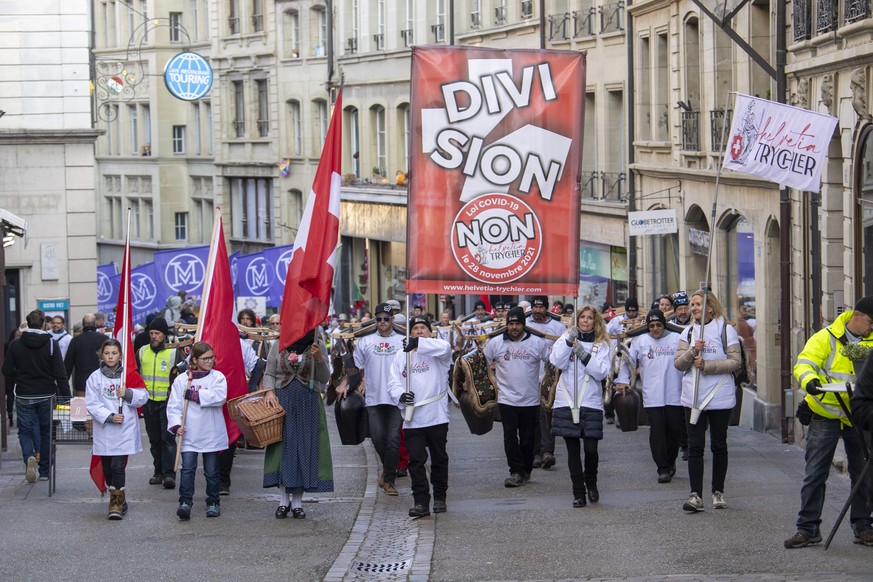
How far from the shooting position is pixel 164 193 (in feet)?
196

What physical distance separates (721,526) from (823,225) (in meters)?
6.82

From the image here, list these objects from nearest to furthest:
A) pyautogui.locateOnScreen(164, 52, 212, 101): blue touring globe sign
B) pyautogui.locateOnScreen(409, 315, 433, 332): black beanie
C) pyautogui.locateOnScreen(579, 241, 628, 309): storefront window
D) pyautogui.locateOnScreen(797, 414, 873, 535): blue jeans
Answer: pyautogui.locateOnScreen(797, 414, 873, 535): blue jeans → pyautogui.locateOnScreen(409, 315, 433, 332): black beanie → pyautogui.locateOnScreen(579, 241, 628, 309): storefront window → pyautogui.locateOnScreen(164, 52, 212, 101): blue touring globe sign

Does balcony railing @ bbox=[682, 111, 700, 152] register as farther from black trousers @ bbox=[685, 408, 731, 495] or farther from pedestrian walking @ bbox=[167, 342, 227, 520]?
pedestrian walking @ bbox=[167, 342, 227, 520]

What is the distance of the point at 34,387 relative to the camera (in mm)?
15930

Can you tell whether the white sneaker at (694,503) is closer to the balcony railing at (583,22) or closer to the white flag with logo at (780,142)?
the white flag with logo at (780,142)

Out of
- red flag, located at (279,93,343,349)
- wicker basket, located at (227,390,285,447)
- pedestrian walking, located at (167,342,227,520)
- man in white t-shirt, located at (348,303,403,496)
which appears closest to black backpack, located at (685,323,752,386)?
man in white t-shirt, located at (348,303,403,496)

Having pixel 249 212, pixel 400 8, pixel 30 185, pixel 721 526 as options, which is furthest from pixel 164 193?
pixel 721 526

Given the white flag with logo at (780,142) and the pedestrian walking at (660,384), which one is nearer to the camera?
the white flag with logo at (780,142)

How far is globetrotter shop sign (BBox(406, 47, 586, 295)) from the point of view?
45.7 feet

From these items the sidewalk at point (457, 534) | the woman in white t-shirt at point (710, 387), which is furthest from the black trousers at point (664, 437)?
the woman in white t-shirt at point (710, 387)

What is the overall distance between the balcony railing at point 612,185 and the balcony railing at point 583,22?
285 cm

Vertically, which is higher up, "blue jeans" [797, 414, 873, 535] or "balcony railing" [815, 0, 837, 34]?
"balcony railing" [815, 0, 837, 34]

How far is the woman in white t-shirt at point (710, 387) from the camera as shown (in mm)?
12406

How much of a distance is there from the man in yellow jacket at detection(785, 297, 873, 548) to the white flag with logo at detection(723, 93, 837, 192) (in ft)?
11.2
